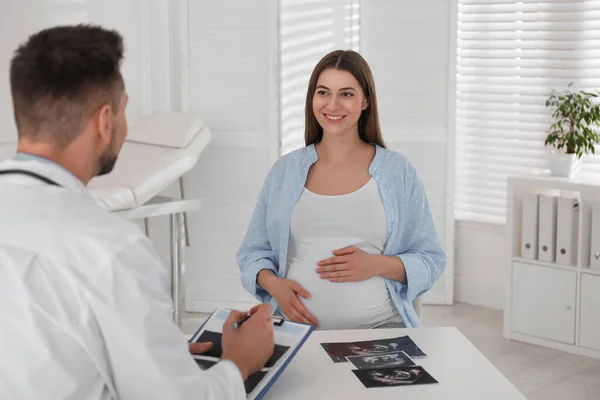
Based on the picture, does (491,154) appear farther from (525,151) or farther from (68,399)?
(68,399)

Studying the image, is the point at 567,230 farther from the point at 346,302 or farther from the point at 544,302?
the point at 346,302

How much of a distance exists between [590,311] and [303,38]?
1905 mm

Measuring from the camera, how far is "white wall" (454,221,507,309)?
442 cm

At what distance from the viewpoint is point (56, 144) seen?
3.82 ft

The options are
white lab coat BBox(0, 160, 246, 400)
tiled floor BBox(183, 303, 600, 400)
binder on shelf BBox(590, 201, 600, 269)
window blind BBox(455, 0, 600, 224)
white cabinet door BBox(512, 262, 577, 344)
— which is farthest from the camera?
window blind BBox(455, 0, 600, 224)

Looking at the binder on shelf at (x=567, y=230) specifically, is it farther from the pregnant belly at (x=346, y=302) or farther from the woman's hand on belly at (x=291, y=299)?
the woman's hand on belly at (x=291, y=299)

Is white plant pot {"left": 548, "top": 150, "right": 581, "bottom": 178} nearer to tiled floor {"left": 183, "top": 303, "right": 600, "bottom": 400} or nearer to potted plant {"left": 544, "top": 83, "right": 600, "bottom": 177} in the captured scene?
potted plant {"left": 544, "top": 83, "right": 600, "bottom": 177}

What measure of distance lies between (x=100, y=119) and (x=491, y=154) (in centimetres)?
349

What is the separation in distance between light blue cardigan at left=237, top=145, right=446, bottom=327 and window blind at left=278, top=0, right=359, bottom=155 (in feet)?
6.42

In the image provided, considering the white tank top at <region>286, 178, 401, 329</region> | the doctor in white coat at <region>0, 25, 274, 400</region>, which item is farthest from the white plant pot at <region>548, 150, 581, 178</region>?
the doctor in white coat at <region>0, 25, 274, 400</region>

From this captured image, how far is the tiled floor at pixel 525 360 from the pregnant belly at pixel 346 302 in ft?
4.37

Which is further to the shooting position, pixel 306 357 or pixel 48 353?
pixel 306 357

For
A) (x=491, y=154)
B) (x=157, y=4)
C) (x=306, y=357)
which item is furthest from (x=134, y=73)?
(x=306, y=357)

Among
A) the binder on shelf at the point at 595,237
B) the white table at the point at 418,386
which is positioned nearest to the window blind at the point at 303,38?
the binder on shelf at the point at 595,237
